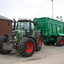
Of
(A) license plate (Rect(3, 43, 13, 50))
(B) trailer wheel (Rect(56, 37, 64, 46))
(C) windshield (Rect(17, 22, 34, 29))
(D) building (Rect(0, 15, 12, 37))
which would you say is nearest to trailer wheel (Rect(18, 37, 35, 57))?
(A) license plate (Rect(3, 43, 13, 50))

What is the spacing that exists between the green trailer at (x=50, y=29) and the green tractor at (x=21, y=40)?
10.1 ft

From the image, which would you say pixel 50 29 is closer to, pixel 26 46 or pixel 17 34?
pixel 17 34

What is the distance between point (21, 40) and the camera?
7.77 m

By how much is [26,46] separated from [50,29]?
570 centimetres

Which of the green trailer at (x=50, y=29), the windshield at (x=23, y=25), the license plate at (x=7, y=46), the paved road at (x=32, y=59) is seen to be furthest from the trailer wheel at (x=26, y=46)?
the green trailer at (x=50, y=29)

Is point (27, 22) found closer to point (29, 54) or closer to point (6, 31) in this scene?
point (29, 54)

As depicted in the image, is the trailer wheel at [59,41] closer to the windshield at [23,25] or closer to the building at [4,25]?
the windshield at [23,25]

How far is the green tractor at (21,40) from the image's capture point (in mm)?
7727

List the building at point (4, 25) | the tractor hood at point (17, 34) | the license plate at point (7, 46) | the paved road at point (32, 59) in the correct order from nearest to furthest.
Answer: the paved road at point (32, 59) < the license plate at point (7, 46) < the tractor hood at point (17, 34) < the building at point (4, 25)

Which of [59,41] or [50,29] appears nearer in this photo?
[50,29]

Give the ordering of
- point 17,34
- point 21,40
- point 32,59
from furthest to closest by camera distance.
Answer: point 17,34 → point 21,40 → point 32,59

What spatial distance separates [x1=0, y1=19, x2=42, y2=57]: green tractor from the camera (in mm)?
7727

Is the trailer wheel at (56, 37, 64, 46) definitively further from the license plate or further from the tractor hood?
the license plate

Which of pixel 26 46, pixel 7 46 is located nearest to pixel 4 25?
pixel 7 46
